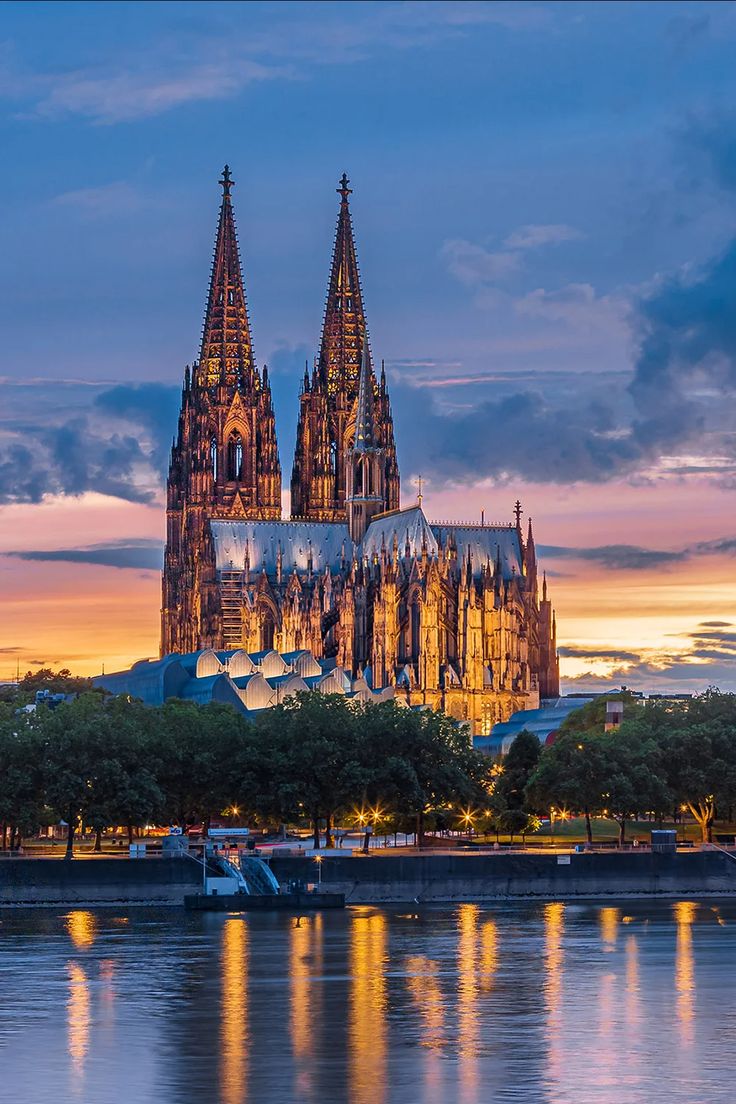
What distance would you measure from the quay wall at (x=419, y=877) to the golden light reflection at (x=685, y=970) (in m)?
8.06

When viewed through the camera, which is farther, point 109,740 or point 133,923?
point 109,740

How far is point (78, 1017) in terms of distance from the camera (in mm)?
65062

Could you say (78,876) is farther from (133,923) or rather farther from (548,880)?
(548,880)

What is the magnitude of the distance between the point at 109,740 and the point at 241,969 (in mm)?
48009

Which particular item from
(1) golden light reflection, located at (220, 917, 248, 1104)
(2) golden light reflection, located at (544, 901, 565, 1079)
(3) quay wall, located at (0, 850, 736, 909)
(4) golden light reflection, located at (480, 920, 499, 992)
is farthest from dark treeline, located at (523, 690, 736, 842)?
(1) golden light reflection, located at (220, 917, 248, 1104)

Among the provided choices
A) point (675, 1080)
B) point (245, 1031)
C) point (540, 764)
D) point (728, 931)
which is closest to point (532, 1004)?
point (245, 1031)

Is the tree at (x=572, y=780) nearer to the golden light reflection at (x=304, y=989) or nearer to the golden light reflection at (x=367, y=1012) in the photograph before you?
the golden light reflection at (x=304, y=989)

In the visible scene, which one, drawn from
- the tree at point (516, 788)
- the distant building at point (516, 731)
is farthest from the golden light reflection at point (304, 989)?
the distant building at point (516, 731)

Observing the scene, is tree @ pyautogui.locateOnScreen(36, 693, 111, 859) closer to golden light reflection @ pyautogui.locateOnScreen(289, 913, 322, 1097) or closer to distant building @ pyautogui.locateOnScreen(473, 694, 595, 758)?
golden light reflection @ pyautogui.locateOnScreen(289, 913, 322, 1097)

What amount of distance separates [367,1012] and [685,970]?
48.9 ft

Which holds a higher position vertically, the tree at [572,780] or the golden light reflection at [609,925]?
the tree at [572,780]

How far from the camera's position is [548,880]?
4542 inches

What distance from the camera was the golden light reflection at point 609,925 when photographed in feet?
289

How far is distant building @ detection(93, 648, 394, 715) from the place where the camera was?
189m
